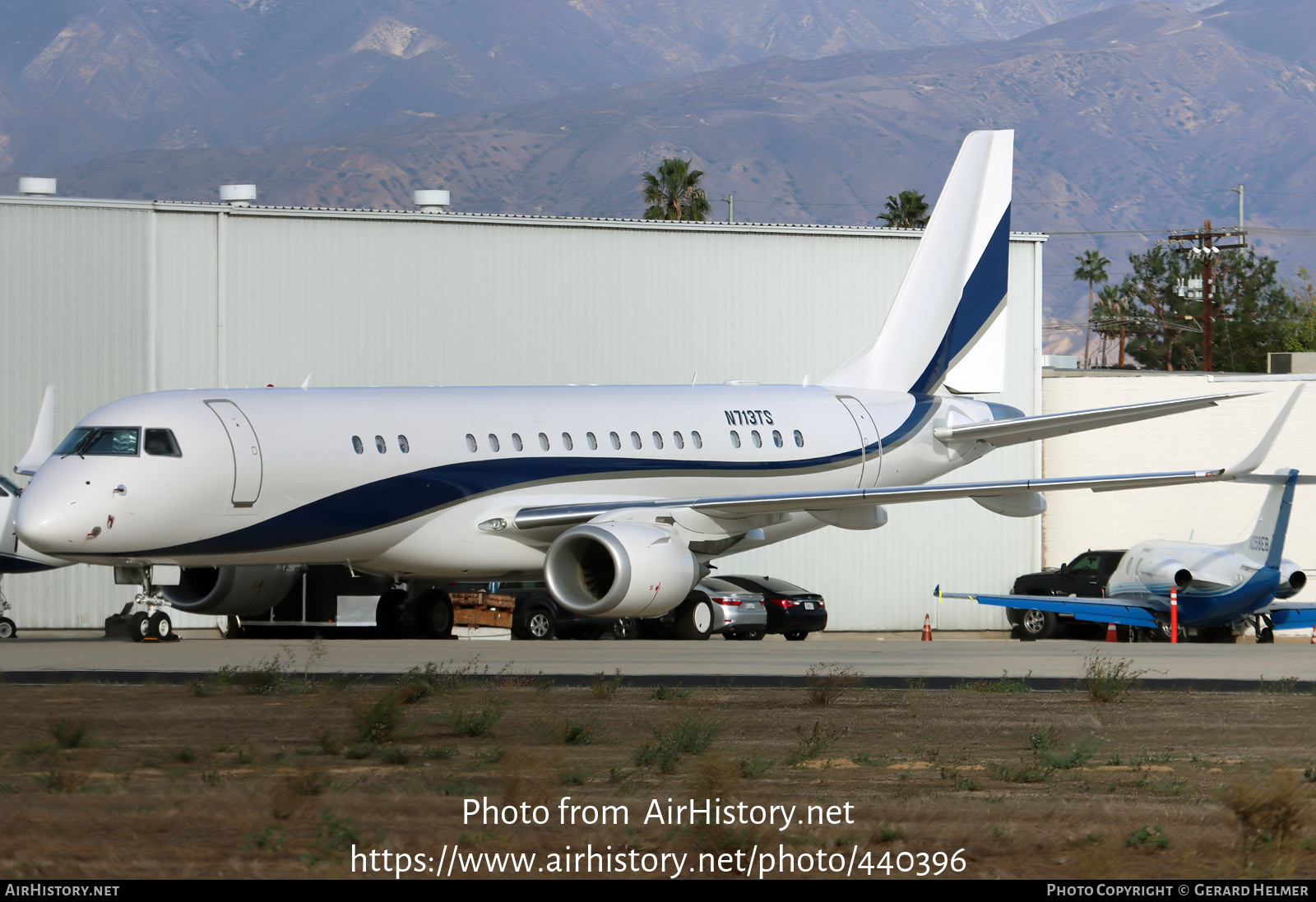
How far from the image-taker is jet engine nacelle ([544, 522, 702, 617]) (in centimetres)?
2458

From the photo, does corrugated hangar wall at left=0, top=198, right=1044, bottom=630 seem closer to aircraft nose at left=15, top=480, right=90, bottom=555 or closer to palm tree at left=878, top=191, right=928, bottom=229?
aircraft nose at left=15, top=480, right=90, bottom=555

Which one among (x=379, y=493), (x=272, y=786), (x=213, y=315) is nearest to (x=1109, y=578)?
(x=379, y=493)

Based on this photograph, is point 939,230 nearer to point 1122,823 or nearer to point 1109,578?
point 1109,578

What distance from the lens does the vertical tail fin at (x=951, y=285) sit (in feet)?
110

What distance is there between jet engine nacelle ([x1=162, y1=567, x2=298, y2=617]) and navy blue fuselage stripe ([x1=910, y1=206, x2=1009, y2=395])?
1320 centimetres

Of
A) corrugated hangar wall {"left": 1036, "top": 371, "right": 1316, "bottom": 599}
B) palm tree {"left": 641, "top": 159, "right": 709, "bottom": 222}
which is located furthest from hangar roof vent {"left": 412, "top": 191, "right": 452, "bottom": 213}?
palm tree {"left": 641, "top": 159, "right": 709, "bottom": 222}

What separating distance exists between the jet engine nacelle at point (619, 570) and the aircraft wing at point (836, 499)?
0.70 metres

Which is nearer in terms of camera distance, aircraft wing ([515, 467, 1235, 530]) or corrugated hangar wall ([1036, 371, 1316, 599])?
aircraft wing ([515, 467, 1235, 530])

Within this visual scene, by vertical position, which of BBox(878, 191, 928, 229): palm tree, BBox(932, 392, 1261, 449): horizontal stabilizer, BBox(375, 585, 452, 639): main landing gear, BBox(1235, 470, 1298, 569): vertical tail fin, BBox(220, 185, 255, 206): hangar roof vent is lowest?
BBox(375, 585, 452, 639): main landing gear

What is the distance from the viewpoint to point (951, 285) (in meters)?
34.2

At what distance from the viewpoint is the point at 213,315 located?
36.1 metres

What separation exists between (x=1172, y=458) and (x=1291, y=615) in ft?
32.0

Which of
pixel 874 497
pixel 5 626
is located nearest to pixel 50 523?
pixel 5 626

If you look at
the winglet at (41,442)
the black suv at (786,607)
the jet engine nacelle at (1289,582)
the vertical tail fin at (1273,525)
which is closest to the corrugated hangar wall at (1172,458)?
the jet engine nacelle at (1289,582)
